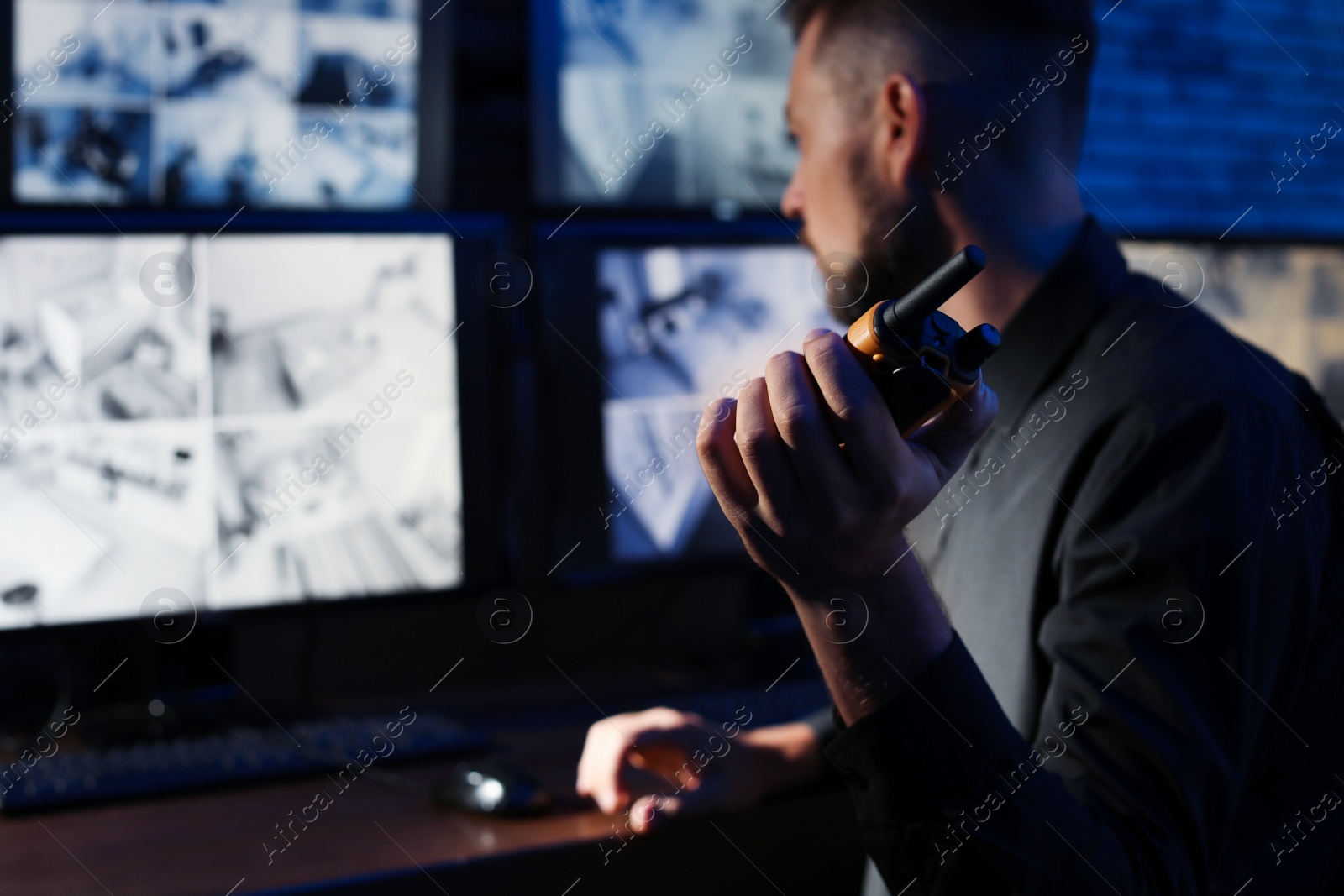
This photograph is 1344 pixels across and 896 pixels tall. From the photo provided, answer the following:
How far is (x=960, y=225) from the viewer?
0.99 metres

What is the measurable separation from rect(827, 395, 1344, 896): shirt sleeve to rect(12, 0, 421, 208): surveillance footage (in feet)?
3.30

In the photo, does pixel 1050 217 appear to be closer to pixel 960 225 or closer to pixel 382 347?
pixel 960 225

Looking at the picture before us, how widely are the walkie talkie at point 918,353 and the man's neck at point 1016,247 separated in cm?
42

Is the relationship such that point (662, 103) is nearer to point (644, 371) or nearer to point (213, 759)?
point (644, 371)

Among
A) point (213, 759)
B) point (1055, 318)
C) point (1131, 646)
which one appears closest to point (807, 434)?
point (1131, 646)

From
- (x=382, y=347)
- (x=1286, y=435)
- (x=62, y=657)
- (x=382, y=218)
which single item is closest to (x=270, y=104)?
(x=382, y=218)

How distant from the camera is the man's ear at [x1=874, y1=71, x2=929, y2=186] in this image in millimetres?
987

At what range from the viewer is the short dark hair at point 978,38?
100 cm

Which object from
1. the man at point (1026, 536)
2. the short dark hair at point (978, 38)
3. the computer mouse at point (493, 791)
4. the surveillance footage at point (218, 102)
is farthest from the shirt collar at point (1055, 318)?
the surveillance footage at point (218, 102)

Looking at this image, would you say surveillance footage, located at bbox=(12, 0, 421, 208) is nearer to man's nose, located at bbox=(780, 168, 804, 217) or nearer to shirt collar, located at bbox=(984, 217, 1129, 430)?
man's nose, located at bbox=(780, 168, 804, 217)

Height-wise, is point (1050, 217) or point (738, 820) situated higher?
point (1050, 217)

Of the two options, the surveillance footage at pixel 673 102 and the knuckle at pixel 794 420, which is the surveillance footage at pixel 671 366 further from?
the knuckle at pixel 794 420

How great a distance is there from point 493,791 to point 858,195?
2.02ft

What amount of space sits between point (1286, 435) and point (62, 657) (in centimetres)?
126
